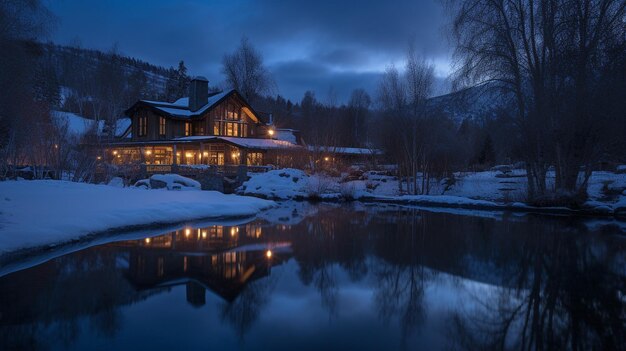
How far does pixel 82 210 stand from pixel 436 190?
24.3 metres

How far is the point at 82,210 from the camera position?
12.5 meters

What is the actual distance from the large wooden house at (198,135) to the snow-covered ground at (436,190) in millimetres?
10517

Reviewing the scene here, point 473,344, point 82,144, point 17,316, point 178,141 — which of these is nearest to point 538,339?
point 473,344

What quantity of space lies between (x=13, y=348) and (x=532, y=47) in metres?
23.0

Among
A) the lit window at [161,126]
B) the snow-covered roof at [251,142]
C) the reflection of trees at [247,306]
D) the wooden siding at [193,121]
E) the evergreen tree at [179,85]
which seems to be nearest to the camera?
the reflection of trees at [247,306]

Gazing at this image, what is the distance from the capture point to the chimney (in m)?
42.3

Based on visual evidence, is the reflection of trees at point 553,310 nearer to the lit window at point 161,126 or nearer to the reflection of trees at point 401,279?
the reflection of trees at point 401,279

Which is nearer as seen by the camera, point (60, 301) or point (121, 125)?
point (60, 301)

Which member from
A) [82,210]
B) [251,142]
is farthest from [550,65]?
[251,142]

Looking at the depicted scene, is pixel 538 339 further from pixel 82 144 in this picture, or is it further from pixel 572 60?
pixel 82 144

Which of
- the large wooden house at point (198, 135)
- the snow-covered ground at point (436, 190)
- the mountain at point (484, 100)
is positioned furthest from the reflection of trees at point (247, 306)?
the large wooden house at point (198, 135)

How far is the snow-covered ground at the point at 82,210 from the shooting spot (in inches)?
380

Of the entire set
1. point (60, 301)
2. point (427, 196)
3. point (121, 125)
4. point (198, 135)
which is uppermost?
point (121, 125)

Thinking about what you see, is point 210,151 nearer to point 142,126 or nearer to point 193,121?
point 193,121
